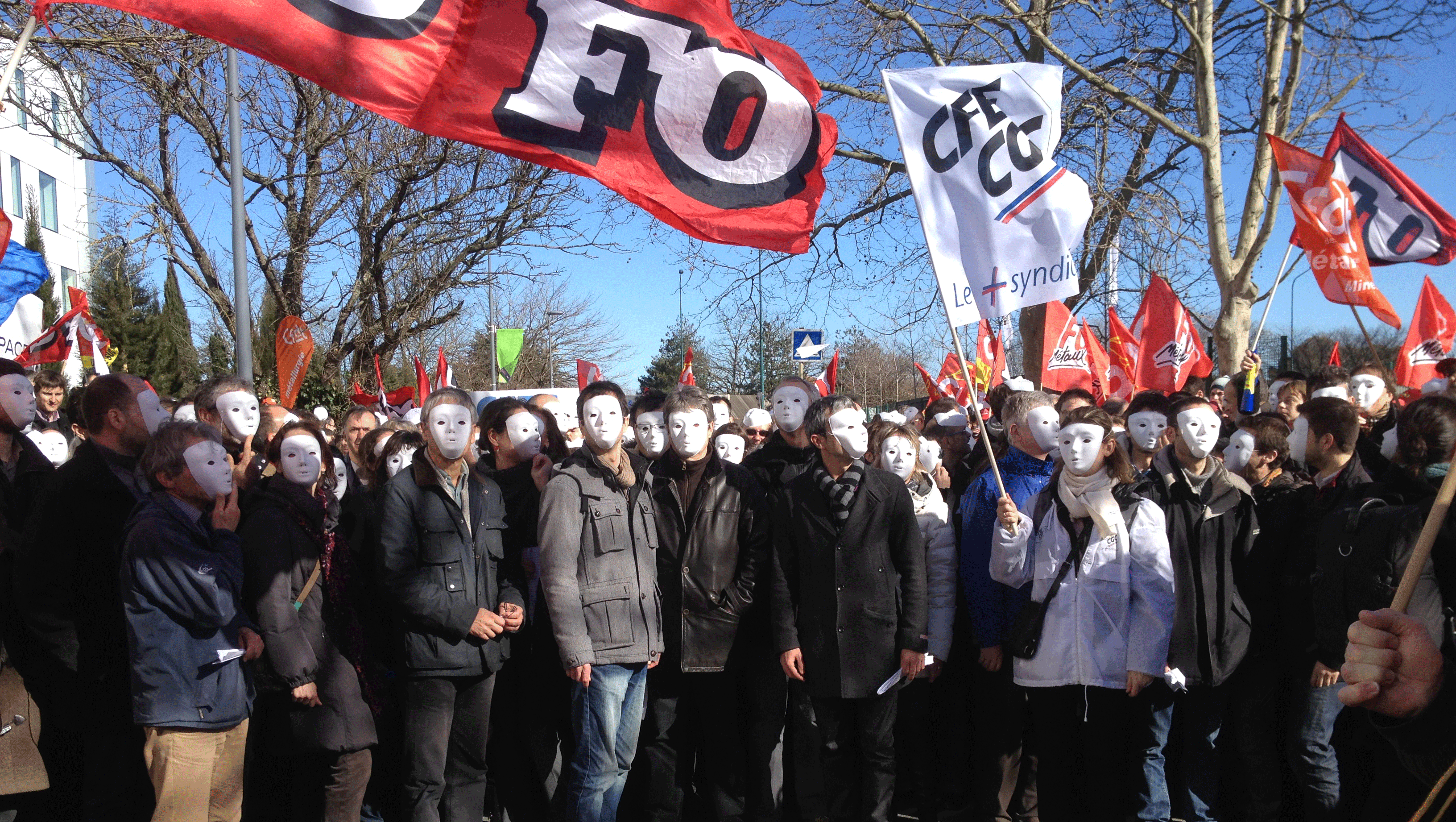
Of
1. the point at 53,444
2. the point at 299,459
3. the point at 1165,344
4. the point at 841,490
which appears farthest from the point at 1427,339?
the point at 53,444

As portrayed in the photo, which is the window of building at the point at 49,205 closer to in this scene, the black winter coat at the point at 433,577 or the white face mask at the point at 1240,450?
the black winter coat at the point at 433,577

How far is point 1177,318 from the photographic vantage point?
9.92 m

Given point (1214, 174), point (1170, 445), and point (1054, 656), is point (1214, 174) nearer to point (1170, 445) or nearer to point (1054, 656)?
point (1170, 445)

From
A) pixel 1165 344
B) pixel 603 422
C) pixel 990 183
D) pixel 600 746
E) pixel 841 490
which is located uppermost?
pixel 990 183

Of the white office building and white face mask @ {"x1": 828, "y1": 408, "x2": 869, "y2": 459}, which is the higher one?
the white office building

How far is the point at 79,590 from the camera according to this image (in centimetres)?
414

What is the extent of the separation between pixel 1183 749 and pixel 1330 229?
4198mm

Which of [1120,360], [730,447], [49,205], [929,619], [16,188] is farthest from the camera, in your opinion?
[49,205]

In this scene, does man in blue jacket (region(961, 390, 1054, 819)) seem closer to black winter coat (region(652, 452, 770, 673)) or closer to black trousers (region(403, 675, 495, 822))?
black winter coat (region(652, 452, 770, 673))

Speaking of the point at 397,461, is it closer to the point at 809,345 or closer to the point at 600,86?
the point at 600,86

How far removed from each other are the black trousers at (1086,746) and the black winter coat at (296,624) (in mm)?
2892

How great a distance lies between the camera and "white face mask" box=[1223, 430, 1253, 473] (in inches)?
199

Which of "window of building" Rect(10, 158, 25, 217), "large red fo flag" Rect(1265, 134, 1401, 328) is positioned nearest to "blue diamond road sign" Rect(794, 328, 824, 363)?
"large red fo flag" Rect(1265, 134, 1401, 328)

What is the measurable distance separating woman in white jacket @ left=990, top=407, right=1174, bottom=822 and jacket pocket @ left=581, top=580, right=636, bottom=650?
1.70 metres
